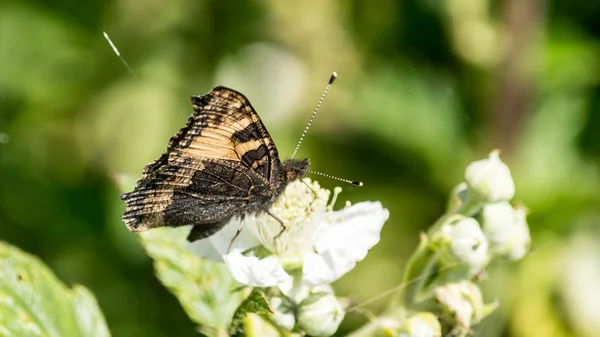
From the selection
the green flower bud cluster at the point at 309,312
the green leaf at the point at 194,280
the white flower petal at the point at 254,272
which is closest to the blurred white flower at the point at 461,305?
the green flower bud cluster at the point at 309,312

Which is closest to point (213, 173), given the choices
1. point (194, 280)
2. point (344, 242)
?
point (194, 280)

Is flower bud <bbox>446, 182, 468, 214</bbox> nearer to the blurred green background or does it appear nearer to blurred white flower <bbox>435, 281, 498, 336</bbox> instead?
blurred white flower <bbox>435, 281, 498, 336</bbox>

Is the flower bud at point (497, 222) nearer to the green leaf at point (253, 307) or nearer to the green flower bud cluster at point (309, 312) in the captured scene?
the green flower bud cluster at point (309, 312)

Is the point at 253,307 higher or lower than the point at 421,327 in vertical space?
lower

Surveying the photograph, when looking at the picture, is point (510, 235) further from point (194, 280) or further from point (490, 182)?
point (194, 280)

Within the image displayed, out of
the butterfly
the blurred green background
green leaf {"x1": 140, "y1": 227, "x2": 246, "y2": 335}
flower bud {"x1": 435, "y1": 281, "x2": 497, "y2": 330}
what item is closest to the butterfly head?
the butterfly

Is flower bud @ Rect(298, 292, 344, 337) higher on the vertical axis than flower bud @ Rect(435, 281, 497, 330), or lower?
lower

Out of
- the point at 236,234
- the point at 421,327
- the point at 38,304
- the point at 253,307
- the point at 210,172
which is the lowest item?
the point at 38,304
